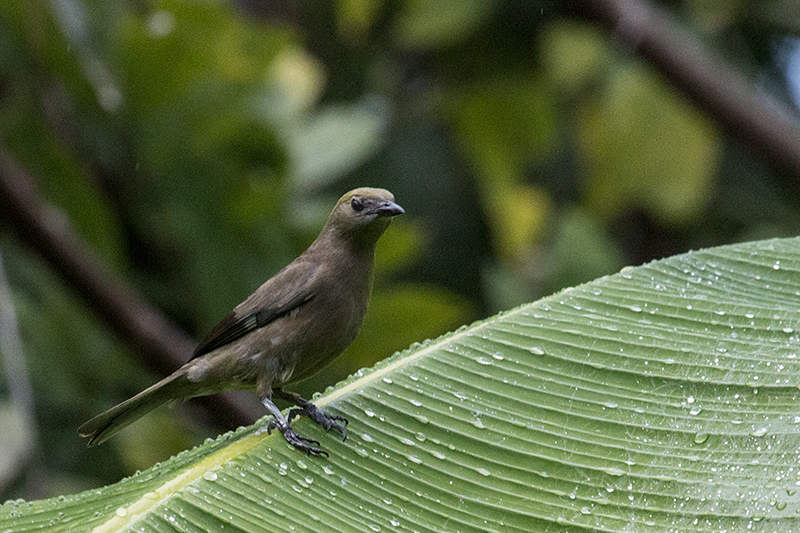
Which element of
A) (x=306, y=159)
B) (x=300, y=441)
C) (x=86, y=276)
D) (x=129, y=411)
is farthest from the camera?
(x=306, y=159)

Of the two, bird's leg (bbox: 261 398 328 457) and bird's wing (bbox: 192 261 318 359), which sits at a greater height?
bird's wing (bbox: 192 261 318 359)

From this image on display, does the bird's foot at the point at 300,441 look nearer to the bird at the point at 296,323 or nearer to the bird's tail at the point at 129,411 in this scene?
the bird at the point at 296,323

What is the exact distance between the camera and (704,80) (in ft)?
24.3

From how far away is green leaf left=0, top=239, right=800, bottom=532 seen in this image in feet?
7.29

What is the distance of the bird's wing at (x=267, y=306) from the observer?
10.7 ft

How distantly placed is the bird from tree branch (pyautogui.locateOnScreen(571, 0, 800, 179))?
15.2 feet

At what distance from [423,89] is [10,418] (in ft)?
21.8

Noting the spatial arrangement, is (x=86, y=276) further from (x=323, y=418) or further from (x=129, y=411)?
(x=323, y=418)

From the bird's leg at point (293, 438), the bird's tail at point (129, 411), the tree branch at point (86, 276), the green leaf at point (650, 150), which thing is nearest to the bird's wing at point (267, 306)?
the bird's tail at point (129, 411)

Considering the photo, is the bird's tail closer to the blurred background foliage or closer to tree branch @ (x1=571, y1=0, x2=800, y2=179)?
the blurred background foliage

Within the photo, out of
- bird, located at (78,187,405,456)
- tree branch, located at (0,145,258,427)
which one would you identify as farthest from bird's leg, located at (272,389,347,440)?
tree branch, located at (0,145,258,427)

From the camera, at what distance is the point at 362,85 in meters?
9.98

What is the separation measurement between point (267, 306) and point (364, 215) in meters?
0.49

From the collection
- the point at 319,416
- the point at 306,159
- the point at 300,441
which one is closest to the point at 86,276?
the point at 306,159
